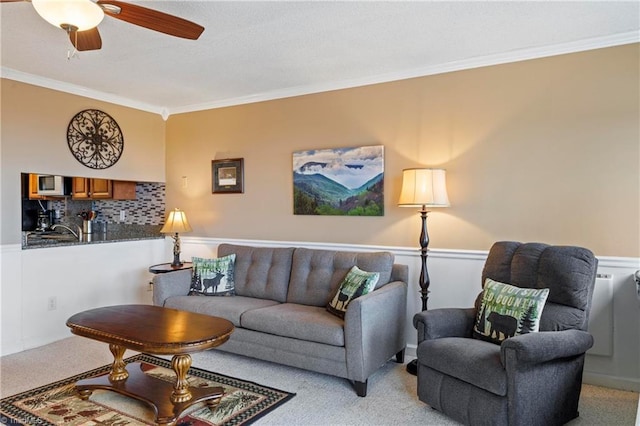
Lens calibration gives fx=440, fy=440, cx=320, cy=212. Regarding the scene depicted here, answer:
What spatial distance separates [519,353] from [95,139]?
4.39 metres

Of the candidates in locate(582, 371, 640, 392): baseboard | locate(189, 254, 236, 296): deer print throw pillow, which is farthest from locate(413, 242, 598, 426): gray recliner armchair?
locate(189, 254, 236, 296): deer print throw pillow

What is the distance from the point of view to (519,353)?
85.6 inches

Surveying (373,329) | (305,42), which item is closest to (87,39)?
(305,42)

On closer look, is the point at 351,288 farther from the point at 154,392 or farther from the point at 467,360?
the point at 154,392

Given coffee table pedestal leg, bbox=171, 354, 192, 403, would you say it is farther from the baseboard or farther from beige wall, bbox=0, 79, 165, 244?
the baseboard

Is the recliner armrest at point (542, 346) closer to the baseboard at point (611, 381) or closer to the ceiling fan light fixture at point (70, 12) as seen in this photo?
the baseboard at point (611, 381)

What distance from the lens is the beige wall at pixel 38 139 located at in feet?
12.6

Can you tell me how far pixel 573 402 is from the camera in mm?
2537

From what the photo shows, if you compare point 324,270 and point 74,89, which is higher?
point 74,89

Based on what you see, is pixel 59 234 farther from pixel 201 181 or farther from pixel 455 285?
pixel 455 285

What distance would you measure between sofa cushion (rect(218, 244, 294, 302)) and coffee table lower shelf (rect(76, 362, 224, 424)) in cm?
117

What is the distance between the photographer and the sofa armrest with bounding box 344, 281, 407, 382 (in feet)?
9.62

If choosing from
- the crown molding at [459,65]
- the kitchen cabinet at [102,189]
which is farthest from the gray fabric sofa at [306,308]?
the kitchen cabinet at [102,189]

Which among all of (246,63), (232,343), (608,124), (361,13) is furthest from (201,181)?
(608,124)
